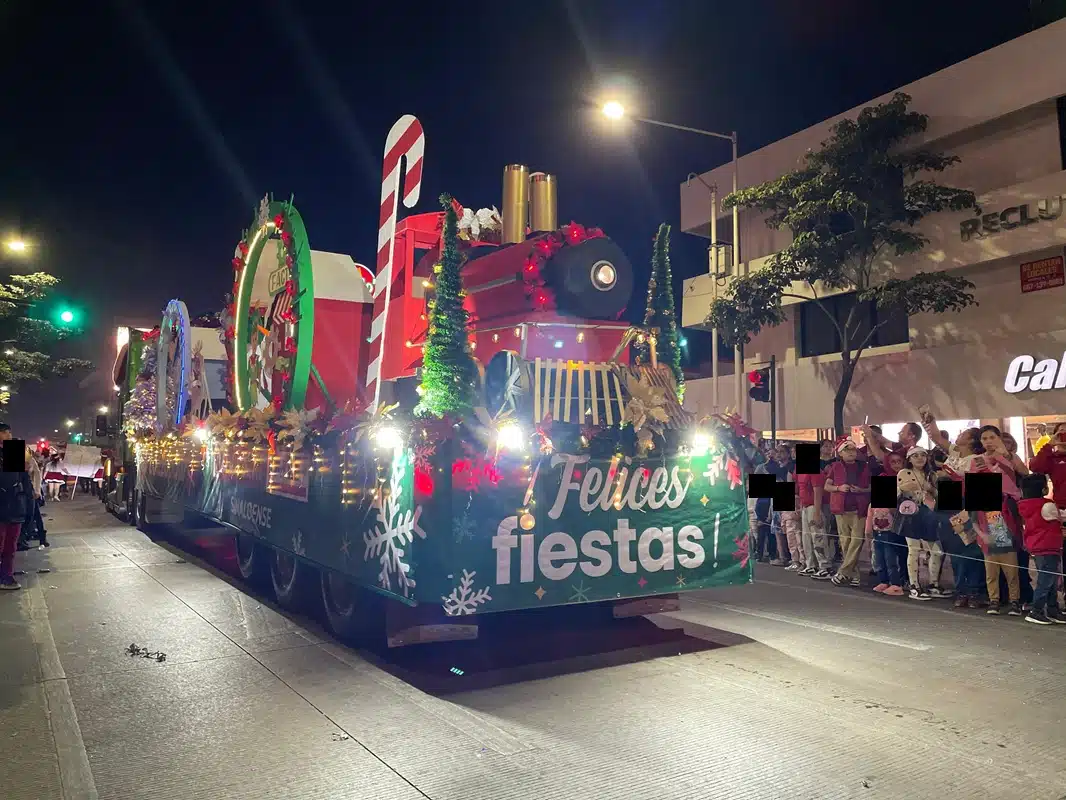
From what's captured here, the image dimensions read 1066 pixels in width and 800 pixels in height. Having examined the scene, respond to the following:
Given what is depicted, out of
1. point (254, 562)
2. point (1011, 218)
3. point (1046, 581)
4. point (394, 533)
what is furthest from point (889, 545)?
point (1011, 218)

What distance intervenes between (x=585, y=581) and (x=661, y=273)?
3.25 meters

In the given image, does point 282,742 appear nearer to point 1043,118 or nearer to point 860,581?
point 860,581

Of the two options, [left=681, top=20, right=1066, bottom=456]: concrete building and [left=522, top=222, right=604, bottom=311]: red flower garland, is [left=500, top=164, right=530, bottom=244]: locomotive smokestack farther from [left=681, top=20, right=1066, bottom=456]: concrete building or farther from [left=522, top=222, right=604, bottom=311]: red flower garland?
[left=681, top=20, right=1066, bottom=456]: concrete building

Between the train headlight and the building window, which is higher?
the building window

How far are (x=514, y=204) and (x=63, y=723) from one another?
5748 mm

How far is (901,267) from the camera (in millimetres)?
18156

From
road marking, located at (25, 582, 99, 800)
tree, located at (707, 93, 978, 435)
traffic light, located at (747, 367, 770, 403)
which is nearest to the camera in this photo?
road marking, located at (25, 582, 99, 800)

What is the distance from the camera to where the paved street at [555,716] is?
405cm

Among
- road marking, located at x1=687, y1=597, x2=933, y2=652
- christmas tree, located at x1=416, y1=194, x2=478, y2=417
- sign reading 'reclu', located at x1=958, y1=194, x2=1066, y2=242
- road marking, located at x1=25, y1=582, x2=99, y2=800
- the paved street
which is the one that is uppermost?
sign reading 'reclu', located at x1=958, y1=194, x2=1066, y2=242

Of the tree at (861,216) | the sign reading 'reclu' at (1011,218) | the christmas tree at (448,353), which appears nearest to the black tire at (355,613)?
the christmas tree at (448,353)

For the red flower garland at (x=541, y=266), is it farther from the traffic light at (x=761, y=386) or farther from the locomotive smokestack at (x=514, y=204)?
the traffic light at (x=761, y=386)

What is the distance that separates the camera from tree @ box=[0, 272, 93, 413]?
2003cm

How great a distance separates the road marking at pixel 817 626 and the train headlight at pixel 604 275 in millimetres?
3631

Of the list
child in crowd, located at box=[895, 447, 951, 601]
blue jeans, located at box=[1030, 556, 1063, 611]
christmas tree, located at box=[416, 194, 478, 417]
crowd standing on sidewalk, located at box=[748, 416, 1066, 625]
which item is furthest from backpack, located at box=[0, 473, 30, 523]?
blue jeans, located at box=[1030, 556, 1063, 611]
